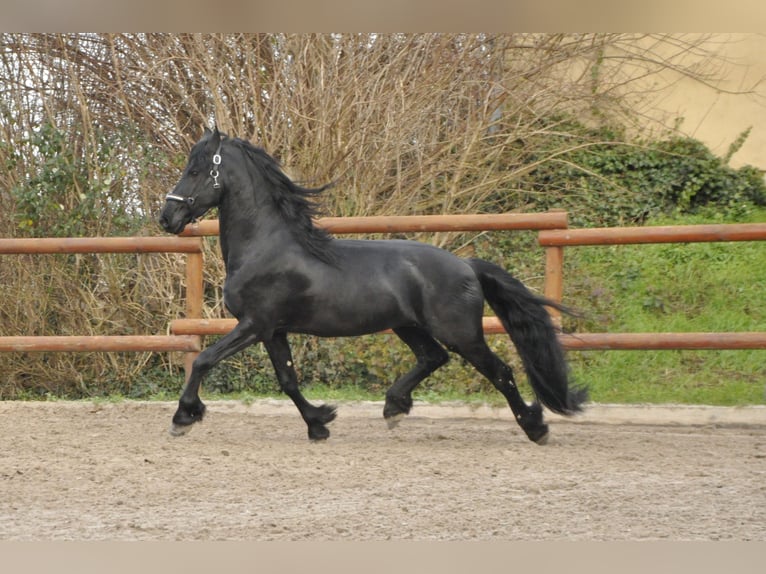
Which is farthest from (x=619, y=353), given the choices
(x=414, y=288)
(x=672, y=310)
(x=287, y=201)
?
(x=287, y=201)

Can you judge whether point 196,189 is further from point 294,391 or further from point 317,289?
point 294,391

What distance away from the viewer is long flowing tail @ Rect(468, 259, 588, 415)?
5.76 m

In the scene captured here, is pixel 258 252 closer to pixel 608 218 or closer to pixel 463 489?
pixel 463 489

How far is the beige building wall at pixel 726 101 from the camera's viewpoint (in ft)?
38.0

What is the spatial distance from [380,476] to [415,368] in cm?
130

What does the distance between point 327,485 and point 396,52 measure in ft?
19.3

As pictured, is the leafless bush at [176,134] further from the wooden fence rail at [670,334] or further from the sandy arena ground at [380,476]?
the wooden fence rail at [670,334]

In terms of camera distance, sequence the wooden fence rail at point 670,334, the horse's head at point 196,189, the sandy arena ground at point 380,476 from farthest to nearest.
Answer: the wooden fence rail at point 670,334 → the horse's head at point 196,189 → the sandy arena ground at point 380,476

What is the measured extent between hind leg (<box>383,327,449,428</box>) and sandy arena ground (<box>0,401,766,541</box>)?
20cm

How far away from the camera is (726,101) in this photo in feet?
38.3

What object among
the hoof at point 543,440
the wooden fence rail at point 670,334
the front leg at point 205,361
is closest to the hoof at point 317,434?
the front leg at point 205,361

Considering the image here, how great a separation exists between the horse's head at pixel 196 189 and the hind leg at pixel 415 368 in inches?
54.0

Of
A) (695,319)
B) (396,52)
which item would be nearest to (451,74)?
(396,52)

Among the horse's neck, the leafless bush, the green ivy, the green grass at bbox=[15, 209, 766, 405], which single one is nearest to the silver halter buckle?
the horse's neck
